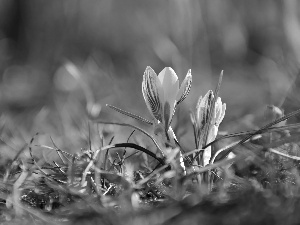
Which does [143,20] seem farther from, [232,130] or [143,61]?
[232,130]

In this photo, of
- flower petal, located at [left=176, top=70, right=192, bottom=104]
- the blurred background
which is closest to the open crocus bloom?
flower petal, located at [left=176, top=70, right=192, bottom=104]

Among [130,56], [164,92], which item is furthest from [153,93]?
[130,56]

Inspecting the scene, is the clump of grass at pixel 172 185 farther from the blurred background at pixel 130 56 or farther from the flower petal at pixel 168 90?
the blurred background at pixel 130 56

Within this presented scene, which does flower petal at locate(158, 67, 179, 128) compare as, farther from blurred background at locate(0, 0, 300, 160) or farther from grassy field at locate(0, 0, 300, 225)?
blurred background at locate(0, 0, 300, 160)

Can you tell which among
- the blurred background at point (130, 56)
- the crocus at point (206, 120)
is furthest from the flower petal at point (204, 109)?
the blurred background at point (130, 56)

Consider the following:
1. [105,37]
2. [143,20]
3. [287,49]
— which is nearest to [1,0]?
[105,37]

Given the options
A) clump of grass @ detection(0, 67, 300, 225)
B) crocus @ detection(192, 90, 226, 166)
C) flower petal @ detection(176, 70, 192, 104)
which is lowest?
clump of grass @ detection(0, 67, 300, 225)

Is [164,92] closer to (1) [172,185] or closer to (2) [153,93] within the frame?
(2) [153,93]
